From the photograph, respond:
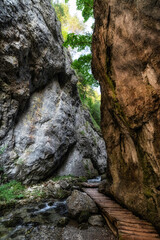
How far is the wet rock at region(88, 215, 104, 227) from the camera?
4726mm

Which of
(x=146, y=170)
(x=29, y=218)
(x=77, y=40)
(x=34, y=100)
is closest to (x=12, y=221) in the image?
(x=29, y=218)

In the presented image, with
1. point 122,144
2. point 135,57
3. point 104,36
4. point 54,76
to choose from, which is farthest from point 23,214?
point 54,76

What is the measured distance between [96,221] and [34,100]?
11.1 metres

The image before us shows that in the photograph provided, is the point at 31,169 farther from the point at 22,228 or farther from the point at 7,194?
the point at 22,228

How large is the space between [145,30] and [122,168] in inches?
191

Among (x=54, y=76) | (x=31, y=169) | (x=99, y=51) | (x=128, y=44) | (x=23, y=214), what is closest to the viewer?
(x=128, y=44)

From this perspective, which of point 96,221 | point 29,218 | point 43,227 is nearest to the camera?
point 43,227

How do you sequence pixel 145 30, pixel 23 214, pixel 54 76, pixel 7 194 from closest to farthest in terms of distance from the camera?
1. pixel 145 30
2. pixel 23 214
3. pixel 7 194
4. pixel 54 76

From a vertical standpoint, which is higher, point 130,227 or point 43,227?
point 130,227

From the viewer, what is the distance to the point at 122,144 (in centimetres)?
534

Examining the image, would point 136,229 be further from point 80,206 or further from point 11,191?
point 11,191

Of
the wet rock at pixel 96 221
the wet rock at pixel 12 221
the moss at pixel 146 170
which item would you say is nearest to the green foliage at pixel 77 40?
the moss at pixel 146 170

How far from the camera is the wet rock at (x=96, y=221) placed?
4726 mm

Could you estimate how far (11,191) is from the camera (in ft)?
24.9
